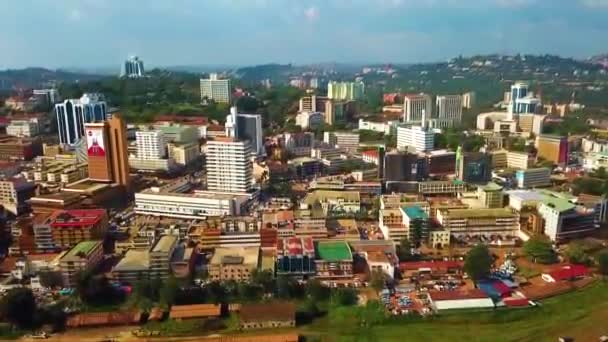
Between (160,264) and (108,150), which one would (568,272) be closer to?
(160,264)

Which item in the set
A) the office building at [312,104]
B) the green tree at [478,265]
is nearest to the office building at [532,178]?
the green tree at [478,265]

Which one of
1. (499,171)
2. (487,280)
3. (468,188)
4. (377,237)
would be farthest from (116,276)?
(499,171)

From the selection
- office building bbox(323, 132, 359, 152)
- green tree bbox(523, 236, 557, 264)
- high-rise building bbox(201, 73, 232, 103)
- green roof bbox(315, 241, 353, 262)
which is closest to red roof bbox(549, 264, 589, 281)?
green tree bbox(523, 236, 557, 264)

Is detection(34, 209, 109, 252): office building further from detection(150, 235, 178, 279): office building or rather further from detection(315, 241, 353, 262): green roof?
detection(315, 241, 353, 262): green roof

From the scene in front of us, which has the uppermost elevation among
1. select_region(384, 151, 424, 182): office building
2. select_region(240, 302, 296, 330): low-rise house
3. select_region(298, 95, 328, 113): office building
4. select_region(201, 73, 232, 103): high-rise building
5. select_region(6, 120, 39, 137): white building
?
select_region(201, 73, 232, 103): high-rise building

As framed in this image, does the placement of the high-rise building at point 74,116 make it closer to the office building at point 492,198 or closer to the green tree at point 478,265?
the office building at point 492,198

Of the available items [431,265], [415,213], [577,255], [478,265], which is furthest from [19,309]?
[577,255]
